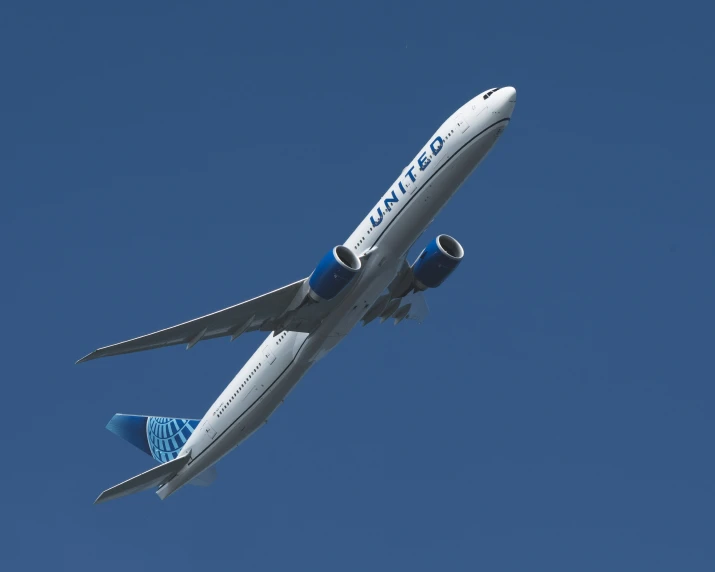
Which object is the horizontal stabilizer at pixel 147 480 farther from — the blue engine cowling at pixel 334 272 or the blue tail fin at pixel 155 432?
the blue engine cowling at pixel 334 272

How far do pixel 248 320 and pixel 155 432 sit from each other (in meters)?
11.4

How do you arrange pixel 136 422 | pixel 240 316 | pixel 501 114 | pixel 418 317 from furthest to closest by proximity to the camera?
1. pixel 136 422
2. pixel 418 317
3. pixel 240 316
4. pixel 501 114

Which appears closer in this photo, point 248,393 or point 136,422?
point 248,393

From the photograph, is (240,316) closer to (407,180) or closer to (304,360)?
(304,360)

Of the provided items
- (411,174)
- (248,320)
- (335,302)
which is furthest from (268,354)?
(411,174)

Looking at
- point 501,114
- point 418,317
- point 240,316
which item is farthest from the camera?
point 418,317

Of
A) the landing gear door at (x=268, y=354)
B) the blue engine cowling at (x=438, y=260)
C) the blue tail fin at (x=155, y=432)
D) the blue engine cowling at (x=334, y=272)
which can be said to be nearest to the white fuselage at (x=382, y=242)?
the landing gear door at (x=268, y=354)

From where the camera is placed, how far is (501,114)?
43281 millimetres

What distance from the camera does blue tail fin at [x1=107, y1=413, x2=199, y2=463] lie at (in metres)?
52.8

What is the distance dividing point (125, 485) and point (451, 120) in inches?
783

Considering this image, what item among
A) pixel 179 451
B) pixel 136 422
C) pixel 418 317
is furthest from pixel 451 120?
pixel 136 422

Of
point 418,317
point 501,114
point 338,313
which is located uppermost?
point 501,114

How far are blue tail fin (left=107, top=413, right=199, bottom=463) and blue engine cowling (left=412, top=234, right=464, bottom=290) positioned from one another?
39.8 ft

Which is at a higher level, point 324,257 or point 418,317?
point 418,317
